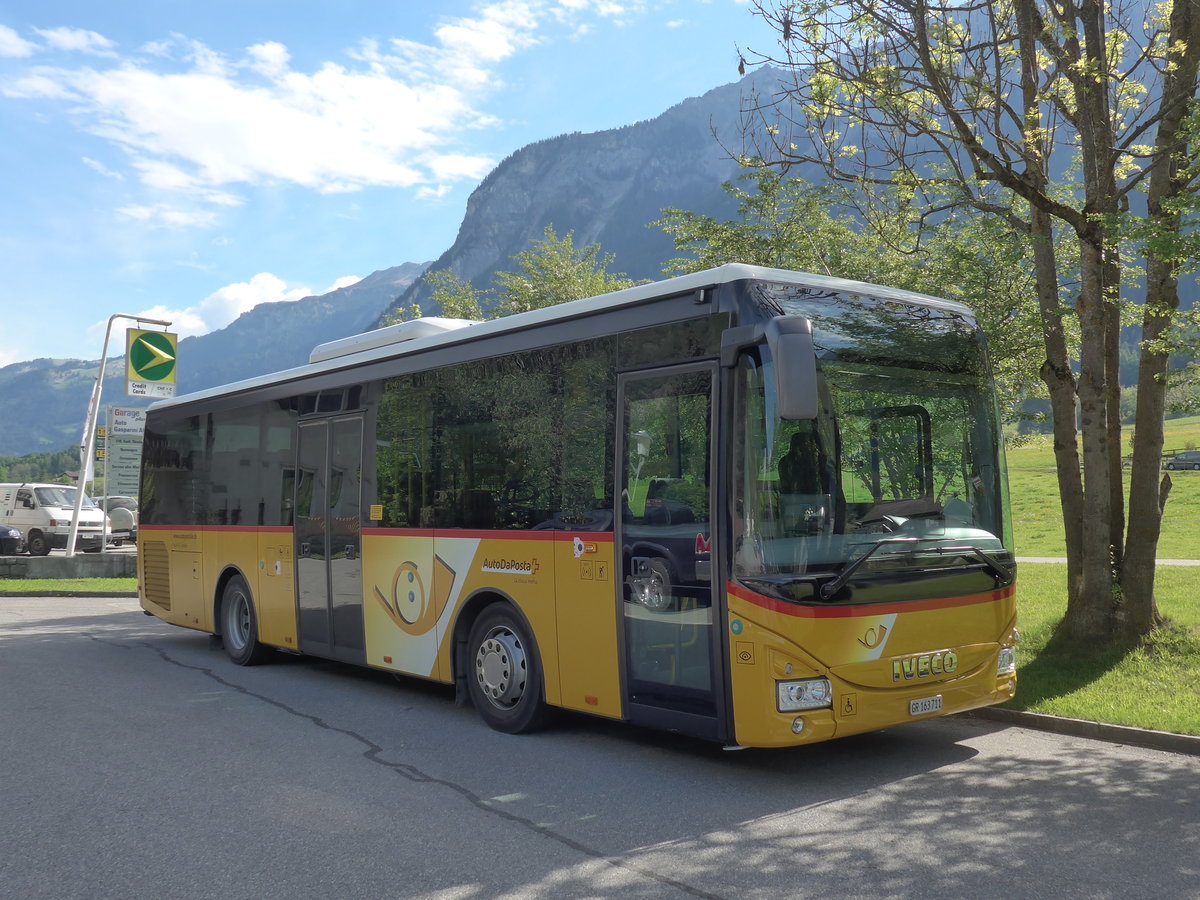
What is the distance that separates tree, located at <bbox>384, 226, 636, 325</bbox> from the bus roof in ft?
36.2

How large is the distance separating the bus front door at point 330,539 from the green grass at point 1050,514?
6.73 m

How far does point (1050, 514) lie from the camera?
37531 millimetres

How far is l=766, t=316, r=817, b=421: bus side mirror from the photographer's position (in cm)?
572

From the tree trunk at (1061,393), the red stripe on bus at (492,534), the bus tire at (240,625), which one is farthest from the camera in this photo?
the bus tire at (240,625)

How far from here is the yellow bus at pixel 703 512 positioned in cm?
610

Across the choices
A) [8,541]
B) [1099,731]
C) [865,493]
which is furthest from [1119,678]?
[8,541]

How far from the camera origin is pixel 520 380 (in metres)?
8.10

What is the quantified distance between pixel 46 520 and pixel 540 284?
67.1ft

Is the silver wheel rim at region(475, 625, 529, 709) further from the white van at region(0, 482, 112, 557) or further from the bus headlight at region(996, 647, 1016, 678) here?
the white van at region(0, 482, 112, 557)

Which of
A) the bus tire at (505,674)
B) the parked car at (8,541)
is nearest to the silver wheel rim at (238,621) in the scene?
the bus tire at (505,674)

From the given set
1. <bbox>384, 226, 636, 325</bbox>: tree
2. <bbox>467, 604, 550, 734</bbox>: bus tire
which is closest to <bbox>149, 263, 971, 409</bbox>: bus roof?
<bbox>467, 604, 550, 734</bbox>: bus tire

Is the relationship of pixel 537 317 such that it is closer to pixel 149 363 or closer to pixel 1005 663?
pixel 1005 663

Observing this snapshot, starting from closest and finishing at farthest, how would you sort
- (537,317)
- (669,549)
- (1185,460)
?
(669,549) → (537,317) → (1185,460)

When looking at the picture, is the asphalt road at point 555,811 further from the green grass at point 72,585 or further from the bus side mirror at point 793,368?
the green grass at point 72,585
